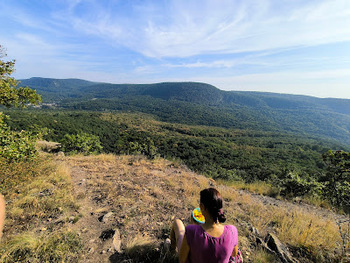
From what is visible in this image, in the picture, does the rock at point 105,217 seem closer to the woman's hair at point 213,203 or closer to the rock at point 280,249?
the woman's hair at point 213,203

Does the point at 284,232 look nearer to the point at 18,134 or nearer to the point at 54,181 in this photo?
the point at 54,181

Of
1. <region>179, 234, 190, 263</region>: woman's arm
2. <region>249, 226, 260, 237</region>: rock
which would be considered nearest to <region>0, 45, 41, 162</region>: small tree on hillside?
<region>179, 234, 190, 263</region>: woman's arm

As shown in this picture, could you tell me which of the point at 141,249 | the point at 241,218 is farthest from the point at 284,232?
the point at 141,249

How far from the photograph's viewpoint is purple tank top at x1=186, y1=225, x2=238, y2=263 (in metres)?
1.68

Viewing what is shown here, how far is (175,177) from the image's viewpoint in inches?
237

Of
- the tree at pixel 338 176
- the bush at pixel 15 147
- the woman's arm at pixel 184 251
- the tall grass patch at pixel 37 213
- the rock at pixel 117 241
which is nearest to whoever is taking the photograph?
the woman's arm at pixel 184 251

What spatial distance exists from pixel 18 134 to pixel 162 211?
4507 mm

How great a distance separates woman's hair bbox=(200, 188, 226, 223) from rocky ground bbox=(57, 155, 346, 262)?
3.29ft

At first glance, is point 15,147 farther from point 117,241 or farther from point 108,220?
point 117,241

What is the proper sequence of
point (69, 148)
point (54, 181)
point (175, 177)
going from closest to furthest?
1. point (54, 181)
2. point (175, 177)
3. point (69, 148)

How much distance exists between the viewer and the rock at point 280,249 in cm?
241

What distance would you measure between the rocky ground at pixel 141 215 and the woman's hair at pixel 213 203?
3.29 ft

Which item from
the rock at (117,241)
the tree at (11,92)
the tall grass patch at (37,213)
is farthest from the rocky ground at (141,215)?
the tree at (11,92)

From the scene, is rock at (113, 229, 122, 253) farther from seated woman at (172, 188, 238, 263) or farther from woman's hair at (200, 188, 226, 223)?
woman's hair at (200, 188, 226, 223)
